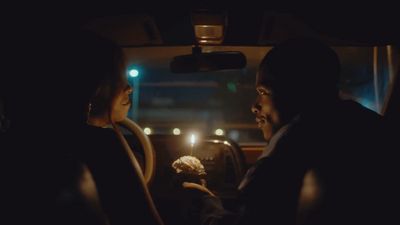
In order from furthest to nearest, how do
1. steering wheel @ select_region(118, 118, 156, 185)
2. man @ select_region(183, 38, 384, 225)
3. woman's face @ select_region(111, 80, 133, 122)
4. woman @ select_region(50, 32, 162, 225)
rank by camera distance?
steering wheel @ select_region(118, 118, 156, 185) < woman's face @ select_region(111, 80, 133, 122) < woman @ select_region(50, 32, 162, 225) < man @ select_region(183, 38, 384, 225)

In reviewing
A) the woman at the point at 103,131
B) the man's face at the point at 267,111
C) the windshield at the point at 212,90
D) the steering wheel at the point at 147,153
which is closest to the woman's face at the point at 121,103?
the woman at the point at 103,131

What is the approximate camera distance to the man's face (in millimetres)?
2715

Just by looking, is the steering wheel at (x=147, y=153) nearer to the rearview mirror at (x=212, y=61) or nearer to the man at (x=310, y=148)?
the rearview mirror at (x=212, y=61)

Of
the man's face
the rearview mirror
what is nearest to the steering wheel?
→ the rearview mirror

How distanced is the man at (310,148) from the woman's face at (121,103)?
703 millimetres

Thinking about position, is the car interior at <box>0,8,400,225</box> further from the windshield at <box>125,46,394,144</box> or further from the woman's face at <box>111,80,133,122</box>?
the woman's face at <box>111,80,133,122</box>

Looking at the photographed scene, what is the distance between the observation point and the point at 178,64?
12.7ft

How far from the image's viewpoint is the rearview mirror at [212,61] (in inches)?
146

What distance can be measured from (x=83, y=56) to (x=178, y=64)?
4.87 ft

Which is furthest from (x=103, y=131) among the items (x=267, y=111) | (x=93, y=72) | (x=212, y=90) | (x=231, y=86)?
(x=212, y=90)

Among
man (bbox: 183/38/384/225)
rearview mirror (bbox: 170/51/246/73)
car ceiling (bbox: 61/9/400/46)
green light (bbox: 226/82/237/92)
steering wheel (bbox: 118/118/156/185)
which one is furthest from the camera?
green light (bbox: 226/82/237/92)

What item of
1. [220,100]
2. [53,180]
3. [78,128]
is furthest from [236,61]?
[220,100]

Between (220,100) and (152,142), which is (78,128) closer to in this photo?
(152,142)

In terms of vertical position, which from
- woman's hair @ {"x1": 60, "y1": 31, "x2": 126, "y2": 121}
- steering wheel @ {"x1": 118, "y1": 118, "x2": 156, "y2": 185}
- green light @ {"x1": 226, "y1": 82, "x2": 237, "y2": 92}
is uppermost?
woman's hair @ {"x1": 60, "y1": 31, "x2": 126, "y2": 121}
